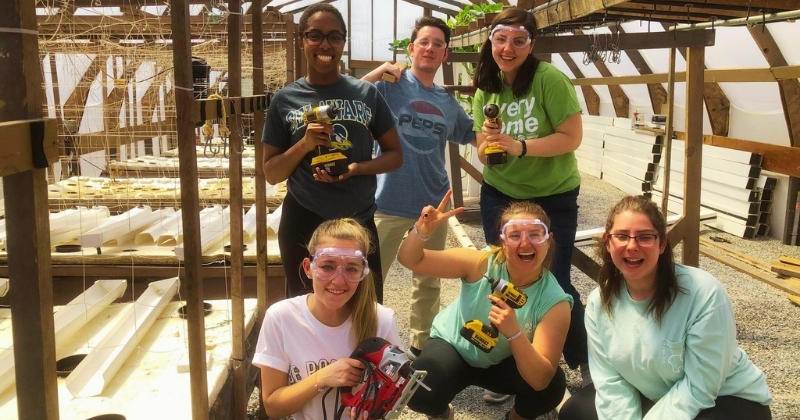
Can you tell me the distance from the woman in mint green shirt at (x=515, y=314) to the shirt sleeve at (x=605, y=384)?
0.32ft

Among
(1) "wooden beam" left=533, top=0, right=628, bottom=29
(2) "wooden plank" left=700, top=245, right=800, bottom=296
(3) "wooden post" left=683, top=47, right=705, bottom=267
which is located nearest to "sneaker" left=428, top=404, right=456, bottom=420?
(1) "wooden beam" left=533, top=0, right=628, bottom=29

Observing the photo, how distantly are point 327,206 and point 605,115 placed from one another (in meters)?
10.8

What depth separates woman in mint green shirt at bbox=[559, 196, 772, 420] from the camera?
1.98m

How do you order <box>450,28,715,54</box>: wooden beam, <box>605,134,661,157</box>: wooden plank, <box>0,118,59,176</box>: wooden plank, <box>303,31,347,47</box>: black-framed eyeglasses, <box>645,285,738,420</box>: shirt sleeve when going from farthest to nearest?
<box>605,134,661,157</box>: wooden plank
<box>450,28,715,54</box>: wooden beam
<box>303,31,347,47</box>: black-framed eyeglasses
<box>645,285,738,420</box>: shirt sleeve
<box>0,118,59,176</box>: wooden plank

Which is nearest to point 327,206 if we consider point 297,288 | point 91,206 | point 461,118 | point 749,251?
point 297,288

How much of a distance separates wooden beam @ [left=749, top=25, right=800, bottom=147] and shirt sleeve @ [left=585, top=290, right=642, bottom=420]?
4839 mm

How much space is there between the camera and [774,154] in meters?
6.81

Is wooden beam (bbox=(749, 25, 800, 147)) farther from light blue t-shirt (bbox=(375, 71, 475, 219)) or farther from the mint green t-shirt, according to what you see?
the mint green t-shirt

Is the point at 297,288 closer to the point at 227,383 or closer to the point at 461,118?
the point at 227,383

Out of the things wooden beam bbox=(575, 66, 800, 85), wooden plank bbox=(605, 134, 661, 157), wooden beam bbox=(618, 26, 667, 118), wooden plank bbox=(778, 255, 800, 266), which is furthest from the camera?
wooden plank bbox=(605, 134, 661, 157)

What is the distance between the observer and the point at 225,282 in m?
4.00

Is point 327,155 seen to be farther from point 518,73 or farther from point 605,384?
point 605,384

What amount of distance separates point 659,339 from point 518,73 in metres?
1.23

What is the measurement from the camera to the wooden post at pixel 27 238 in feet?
3.76
